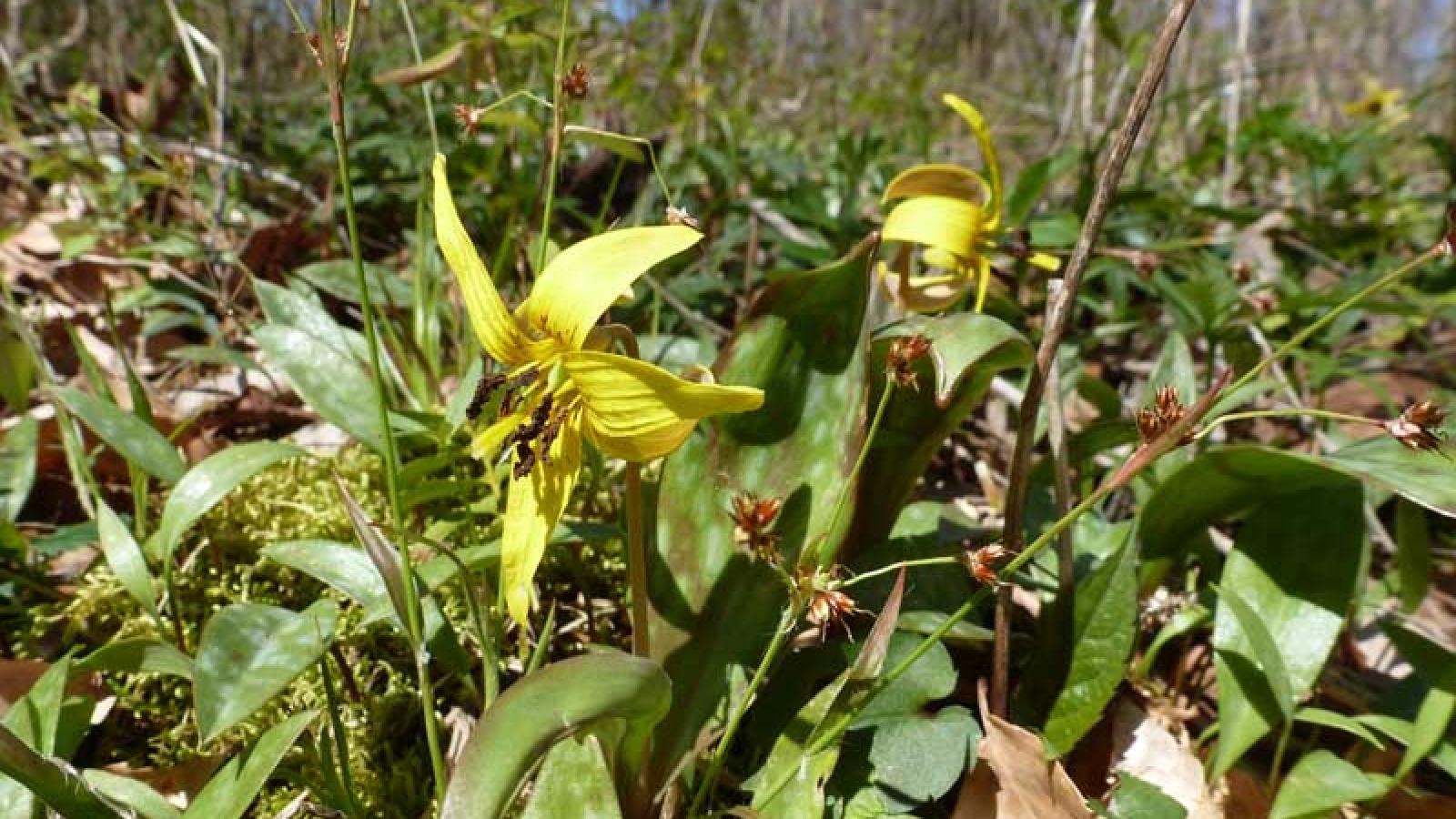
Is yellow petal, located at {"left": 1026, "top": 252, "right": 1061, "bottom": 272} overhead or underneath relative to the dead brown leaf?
overhead

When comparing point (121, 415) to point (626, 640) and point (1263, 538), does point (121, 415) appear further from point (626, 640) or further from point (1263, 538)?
point (1263, 538)

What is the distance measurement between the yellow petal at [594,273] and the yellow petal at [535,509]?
13cm

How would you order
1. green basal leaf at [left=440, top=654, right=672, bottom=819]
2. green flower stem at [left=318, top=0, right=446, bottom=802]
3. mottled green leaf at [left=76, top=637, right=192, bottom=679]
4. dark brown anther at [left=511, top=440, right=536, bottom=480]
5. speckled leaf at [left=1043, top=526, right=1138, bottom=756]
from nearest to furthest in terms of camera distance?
green basal leaf at [left=440, top=654, right=672, bottom=819], green flower stem at [left=318, top=0, right=446, bottom=802], dark brown anther at [left=511, top=440, right=536, bottom=480], mottled green leaf at [left=76, top=637, right=192, bottom=679], speckled leaf at [left=1043, top=526, right=1138, bottom=756]

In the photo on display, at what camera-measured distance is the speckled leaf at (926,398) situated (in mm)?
1066

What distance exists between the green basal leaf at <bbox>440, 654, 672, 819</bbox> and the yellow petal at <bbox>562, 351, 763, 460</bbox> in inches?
8.3

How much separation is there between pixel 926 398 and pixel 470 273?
656mm

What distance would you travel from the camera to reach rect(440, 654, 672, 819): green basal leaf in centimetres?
81

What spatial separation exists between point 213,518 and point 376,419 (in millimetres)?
395

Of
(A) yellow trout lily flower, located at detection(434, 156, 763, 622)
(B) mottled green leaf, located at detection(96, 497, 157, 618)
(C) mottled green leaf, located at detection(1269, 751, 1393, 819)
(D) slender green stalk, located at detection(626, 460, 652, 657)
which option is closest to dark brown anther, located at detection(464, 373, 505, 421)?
(A) yellow trout lily flower, located at detection(434, 156, 763, 622)

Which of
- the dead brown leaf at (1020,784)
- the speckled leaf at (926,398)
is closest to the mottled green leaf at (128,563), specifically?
the speckled leaf at (926,398)

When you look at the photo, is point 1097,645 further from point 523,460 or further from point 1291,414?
point 523,460

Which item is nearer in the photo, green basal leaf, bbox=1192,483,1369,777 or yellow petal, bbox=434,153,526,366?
yellow petal, bbox=434,153,526,366

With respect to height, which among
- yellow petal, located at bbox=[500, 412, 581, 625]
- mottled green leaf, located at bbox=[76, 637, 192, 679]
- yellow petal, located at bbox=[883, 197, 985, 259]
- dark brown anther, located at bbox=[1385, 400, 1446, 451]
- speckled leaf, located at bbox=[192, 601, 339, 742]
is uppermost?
yellow petal, located at bbox=[883, 197, 985, 259]

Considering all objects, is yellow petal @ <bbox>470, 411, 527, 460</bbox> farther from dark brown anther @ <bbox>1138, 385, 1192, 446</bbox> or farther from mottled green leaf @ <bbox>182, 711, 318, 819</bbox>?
dark brown anther @ <bbox>1138, 385, 1192, 446</bbox>
